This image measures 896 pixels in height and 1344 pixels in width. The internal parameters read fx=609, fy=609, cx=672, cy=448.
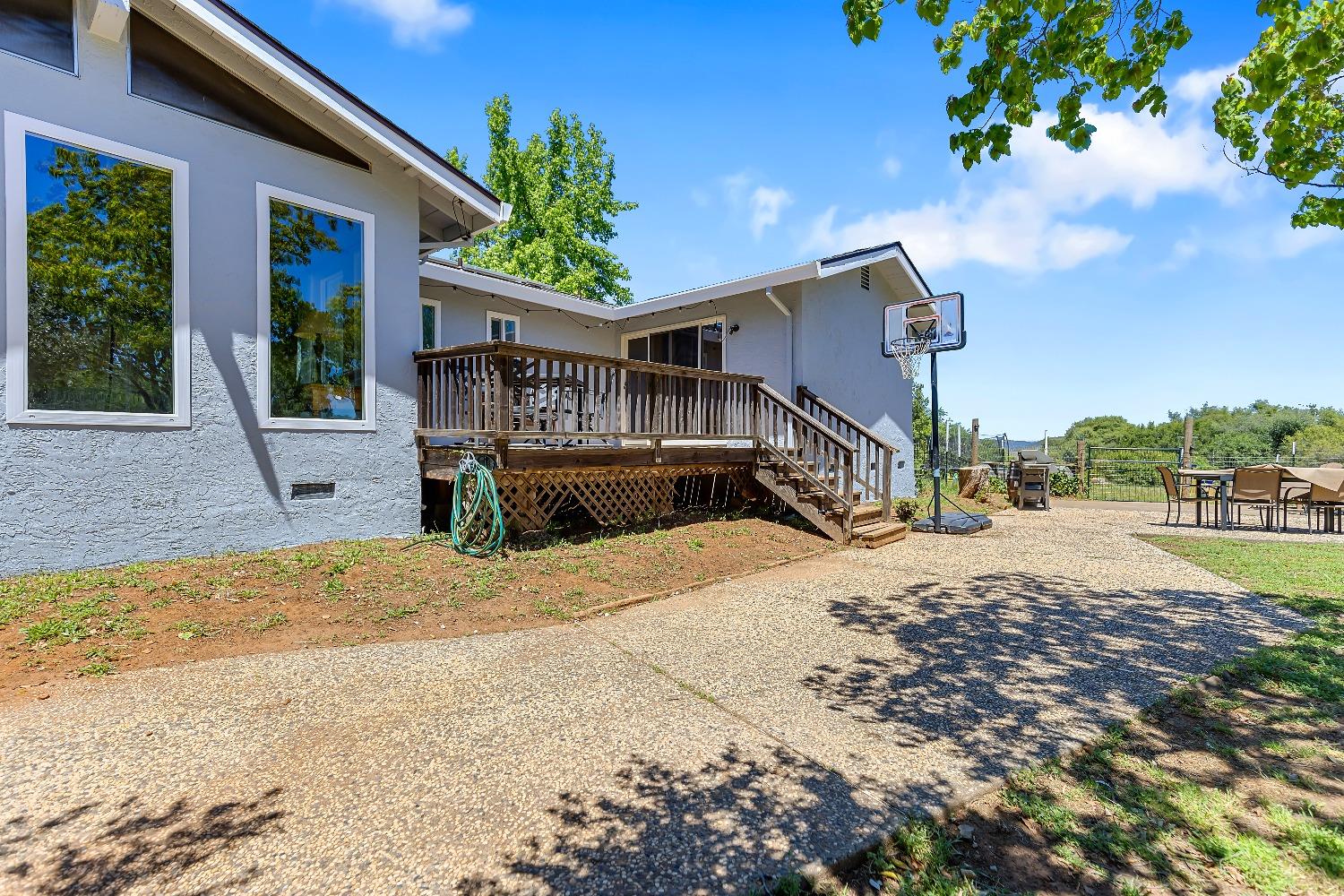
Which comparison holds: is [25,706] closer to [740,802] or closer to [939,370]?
[740,802]

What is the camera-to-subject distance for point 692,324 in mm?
11867

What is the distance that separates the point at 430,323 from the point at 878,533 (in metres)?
7.59

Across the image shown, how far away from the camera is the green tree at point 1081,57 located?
3662 mm

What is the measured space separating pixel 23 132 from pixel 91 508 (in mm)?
3065

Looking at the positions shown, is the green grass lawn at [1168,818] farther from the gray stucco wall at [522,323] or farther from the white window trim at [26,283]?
the gray stucco wall at [522,323]

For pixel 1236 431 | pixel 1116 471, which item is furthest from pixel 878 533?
pixel 1236 431

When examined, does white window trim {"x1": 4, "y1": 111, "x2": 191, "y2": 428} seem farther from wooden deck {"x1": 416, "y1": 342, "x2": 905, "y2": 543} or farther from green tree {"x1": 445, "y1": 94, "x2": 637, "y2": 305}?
green tree {"x1": 445, "y1": 94, "x2": 637, "y2": 305}

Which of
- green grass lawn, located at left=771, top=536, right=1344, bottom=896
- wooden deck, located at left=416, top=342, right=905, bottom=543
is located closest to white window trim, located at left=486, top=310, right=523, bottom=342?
wooden deck, located at left=416, top=342, right=905, bottom=543

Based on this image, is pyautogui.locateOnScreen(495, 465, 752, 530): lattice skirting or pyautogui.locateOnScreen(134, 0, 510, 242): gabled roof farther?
pyautogui.locateOnScreen(495, 465, 752, 530): lattice skirting

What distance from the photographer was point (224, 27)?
5609 millimetres

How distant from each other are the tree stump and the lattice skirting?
25.2ft

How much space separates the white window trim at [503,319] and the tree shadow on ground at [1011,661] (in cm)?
760

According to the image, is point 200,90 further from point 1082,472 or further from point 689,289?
point 1082,472

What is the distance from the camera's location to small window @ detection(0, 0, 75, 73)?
4902 mm
